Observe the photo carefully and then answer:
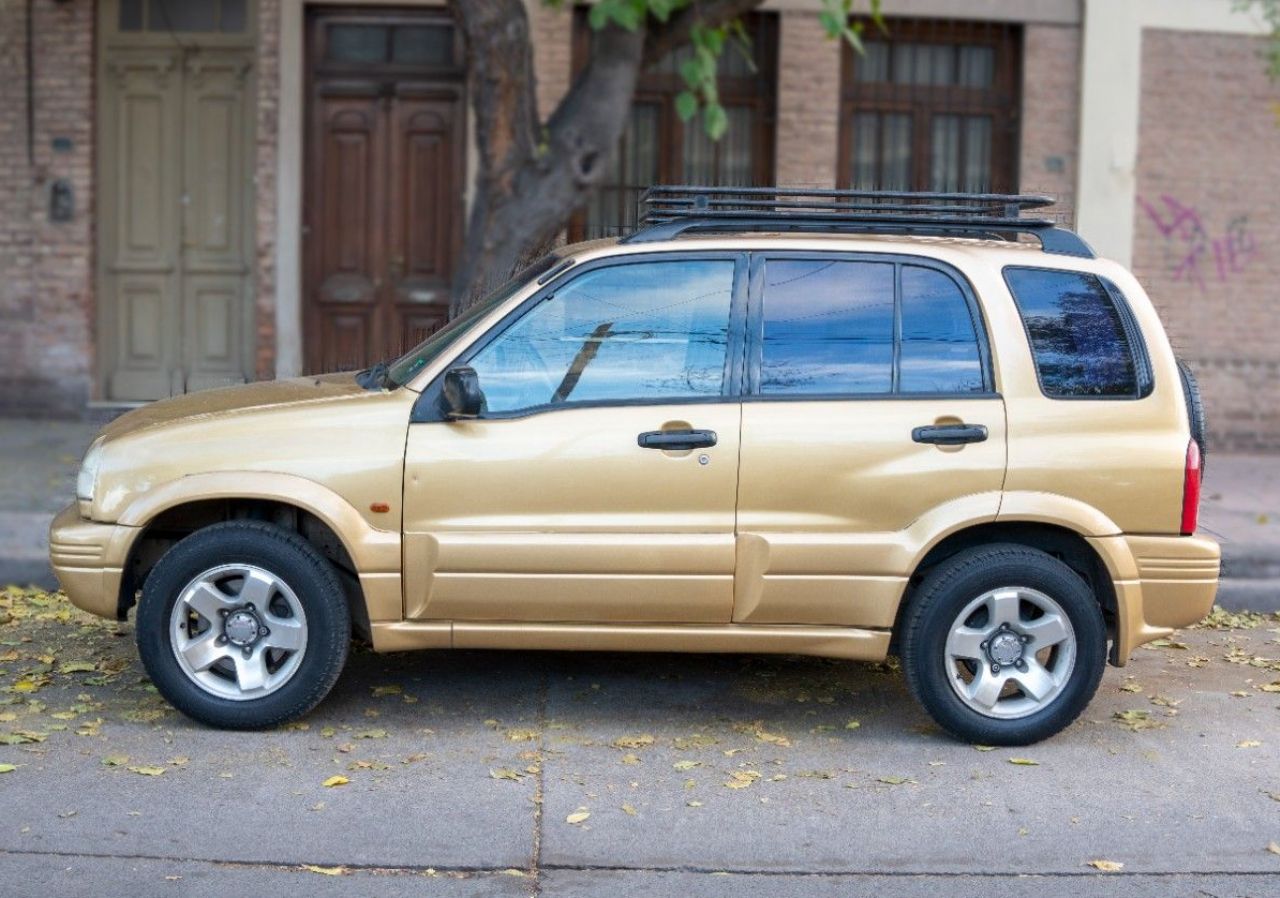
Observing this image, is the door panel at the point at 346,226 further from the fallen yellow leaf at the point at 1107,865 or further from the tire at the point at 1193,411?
the fallen yellow leaf at the point at 1107,865

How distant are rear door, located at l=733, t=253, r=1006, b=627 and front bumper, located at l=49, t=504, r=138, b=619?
2197mm

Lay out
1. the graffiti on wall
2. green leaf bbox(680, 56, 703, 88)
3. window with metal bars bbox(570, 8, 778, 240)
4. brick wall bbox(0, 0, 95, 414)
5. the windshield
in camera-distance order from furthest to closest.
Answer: the graffiti on wall → window with metal bars bbox(570, 8, 778, 240) → brick wall bbox(0, 0, 95, 414) → green leaf bbox(680, 56, 703, 88) → the windshield

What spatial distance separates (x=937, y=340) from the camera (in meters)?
6.26

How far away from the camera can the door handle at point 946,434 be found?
6117 millimetres

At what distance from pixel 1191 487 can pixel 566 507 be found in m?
2.23

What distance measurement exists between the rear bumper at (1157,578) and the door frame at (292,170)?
8675mm

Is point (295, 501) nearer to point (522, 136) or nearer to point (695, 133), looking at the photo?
point (522, 136)

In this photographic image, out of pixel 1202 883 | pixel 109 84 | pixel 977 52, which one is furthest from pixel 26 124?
pixel 1202 883

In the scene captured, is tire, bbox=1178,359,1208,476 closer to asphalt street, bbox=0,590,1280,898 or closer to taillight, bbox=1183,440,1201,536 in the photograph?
taillight, bbox=1183,440,1201,536

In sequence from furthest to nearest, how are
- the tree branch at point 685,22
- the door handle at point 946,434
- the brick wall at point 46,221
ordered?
the brick wall at point 46,221, the tree branch at point 685,22, the door handle at point 946,434

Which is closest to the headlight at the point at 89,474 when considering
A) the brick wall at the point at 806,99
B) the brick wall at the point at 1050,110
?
the brick wall at the point at 806,99

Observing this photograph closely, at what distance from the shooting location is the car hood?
629 centimetres

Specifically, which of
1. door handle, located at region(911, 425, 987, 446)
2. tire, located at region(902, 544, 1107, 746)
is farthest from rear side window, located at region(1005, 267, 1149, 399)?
tire, located at region(902, 544, 1107, 746)

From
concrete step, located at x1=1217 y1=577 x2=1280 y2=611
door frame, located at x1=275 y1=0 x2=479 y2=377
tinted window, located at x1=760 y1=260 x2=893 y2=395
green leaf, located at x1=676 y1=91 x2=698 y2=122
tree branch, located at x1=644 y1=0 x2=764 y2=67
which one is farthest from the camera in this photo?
door frame, located at x1=275 y1=0 x2=479 y2=377
